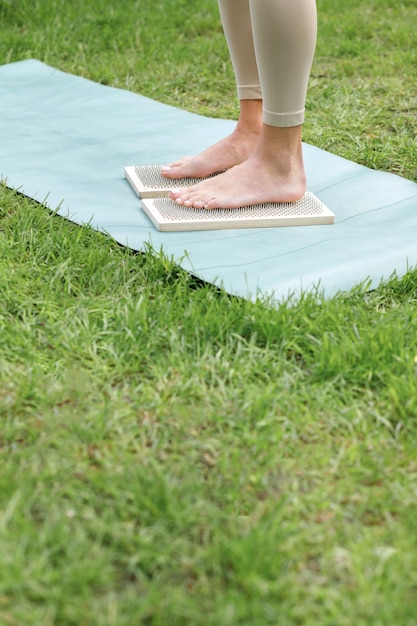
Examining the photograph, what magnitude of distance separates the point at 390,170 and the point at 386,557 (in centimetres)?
190

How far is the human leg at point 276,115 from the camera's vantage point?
222cm

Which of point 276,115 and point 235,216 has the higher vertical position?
point 276,115

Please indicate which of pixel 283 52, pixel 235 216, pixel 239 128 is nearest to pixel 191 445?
pixel 235 216

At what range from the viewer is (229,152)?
8.71ft

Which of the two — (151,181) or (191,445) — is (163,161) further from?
(191,445)

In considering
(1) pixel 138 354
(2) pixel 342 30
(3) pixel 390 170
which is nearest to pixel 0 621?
(1) pixel 138 354

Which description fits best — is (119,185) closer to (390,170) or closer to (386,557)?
(390,170)

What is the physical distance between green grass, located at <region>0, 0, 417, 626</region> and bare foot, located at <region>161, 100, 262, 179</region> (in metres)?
0.47

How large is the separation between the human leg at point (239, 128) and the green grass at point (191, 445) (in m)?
0.49

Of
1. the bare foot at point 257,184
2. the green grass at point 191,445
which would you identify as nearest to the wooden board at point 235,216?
the bare foot at point 257,184

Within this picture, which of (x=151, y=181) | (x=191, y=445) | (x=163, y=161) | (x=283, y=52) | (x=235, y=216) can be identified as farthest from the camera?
(x=163, y=161)

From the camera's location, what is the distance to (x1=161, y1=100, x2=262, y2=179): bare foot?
2646 millimetres

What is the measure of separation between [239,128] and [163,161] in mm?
338

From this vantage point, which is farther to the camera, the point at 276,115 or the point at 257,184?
the point at 257,184
